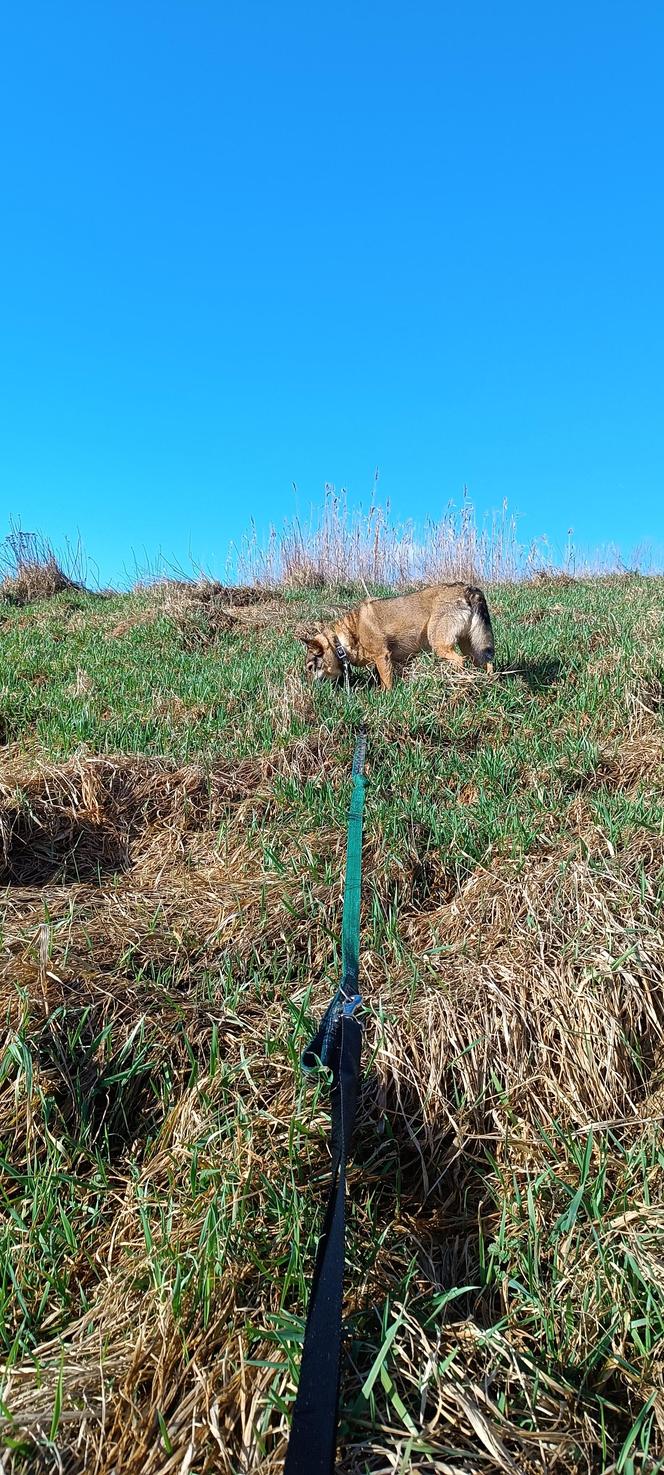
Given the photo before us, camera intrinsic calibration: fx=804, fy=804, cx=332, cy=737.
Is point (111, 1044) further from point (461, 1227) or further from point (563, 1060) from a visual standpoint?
point (563, 1060)

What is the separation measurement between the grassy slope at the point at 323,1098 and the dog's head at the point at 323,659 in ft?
5.49

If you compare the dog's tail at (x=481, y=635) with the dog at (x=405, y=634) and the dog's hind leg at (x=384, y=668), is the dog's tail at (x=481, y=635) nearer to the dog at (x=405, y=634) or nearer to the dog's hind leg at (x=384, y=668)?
the dog at (x=405, y=634)

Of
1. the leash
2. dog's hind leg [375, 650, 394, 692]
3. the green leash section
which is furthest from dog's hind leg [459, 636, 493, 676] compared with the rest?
the leash

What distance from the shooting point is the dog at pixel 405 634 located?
6590 millimetres

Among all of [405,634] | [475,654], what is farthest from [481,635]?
[405,634]

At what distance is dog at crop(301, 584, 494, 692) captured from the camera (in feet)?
21.6

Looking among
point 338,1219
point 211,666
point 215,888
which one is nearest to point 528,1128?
point 338,1219

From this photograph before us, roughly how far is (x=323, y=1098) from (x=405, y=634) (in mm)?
5290

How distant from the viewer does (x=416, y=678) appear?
20.0 ft

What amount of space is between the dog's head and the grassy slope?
1.67m

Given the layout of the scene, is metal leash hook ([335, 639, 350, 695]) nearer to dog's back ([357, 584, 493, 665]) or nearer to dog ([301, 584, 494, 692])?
dog ([301, 584, 494, 692])

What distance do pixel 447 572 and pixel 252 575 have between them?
3.85m

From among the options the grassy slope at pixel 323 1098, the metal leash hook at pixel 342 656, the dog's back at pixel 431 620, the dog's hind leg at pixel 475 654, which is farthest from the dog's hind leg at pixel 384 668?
the grassy slope at pixel 323 1098

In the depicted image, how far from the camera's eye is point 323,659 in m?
6.68
